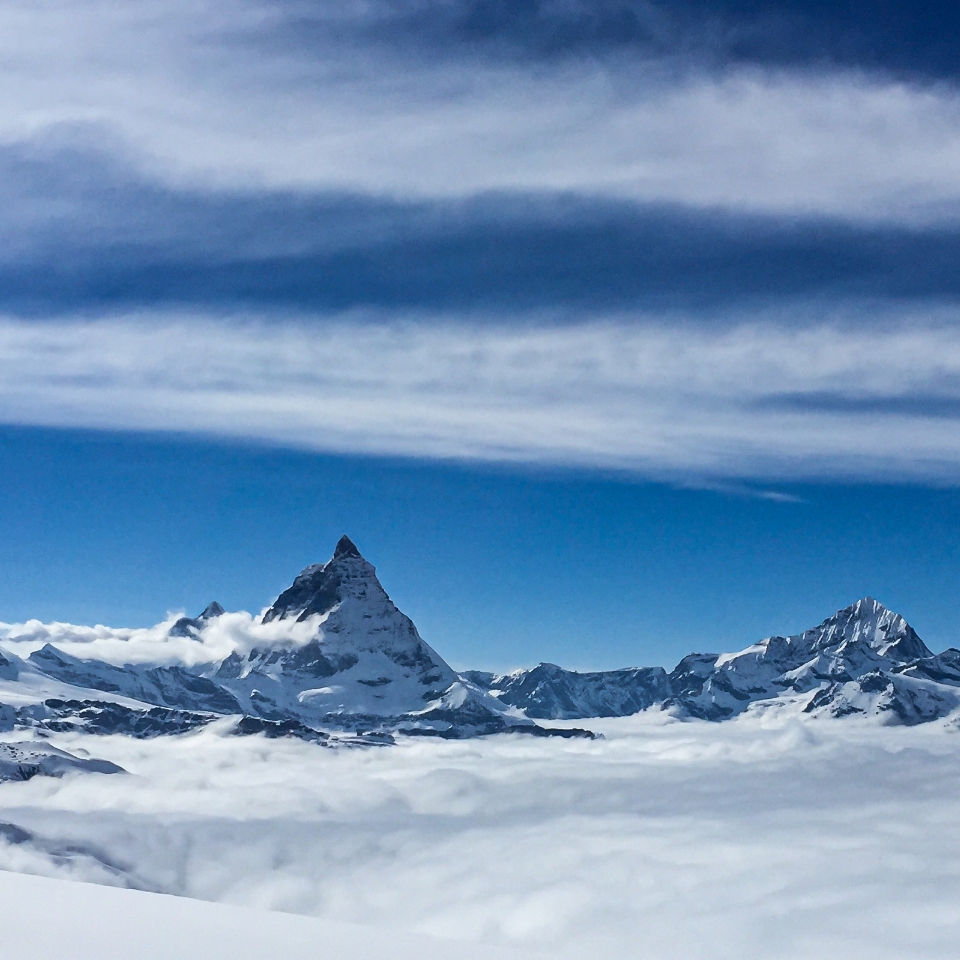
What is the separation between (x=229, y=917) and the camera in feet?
64.4

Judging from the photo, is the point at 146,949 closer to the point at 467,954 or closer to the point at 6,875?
the point at 467,954

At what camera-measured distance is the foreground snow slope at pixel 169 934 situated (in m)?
16.5

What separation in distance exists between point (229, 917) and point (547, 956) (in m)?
6.79

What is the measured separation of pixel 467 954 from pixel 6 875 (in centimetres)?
1263

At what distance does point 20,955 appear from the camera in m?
15.7

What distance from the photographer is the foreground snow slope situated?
16.5m

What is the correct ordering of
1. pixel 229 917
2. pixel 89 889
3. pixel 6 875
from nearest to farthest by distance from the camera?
pixel 229 917 → pixel 89 889 → pixel 6 875

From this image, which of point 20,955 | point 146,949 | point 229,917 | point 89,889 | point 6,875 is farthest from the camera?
point 6,875

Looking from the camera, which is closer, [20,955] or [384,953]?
[20,955]

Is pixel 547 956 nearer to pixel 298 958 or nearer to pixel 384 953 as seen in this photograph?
pixel 384 953

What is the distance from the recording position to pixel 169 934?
17.7 m

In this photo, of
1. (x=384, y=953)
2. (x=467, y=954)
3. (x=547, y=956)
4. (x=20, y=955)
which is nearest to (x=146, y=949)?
(x=20, y=955)

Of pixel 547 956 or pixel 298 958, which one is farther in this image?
pixel 547 956

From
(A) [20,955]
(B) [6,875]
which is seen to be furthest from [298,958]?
(B) [6,875]
